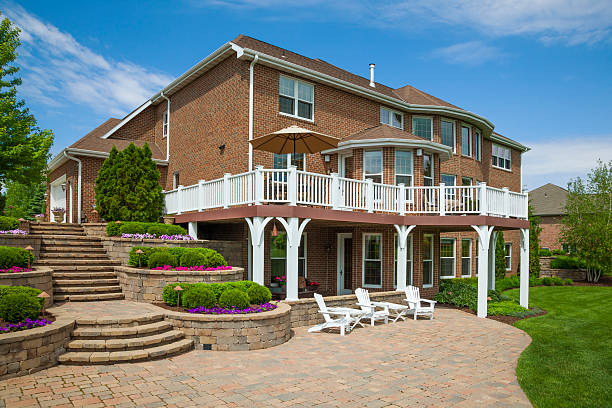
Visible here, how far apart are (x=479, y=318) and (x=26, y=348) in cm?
1244

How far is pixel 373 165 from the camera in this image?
1634 centimetres

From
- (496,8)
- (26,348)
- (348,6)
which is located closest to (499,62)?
(496,8)

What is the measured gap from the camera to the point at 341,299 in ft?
42.9

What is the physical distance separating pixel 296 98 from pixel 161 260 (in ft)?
26.5

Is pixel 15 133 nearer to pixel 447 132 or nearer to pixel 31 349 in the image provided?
pixel 31 349

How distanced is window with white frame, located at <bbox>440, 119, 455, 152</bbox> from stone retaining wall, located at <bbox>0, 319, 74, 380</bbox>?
60.3ft

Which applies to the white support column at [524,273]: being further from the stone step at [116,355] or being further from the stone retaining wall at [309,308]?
the stone step at [116,355]

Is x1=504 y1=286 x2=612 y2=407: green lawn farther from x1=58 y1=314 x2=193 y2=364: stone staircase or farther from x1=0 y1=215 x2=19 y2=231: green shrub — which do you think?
x1=0 y1=215 x2=19 y2=231: green shrub

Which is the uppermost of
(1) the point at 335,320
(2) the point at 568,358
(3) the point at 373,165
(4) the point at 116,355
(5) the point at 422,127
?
(5) the point at 422,127

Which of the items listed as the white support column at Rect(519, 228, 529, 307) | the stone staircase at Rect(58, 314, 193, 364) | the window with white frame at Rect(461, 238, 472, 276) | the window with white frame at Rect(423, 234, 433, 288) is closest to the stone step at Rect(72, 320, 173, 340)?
the stone staircase at Rect(58, 314, 193, 364)

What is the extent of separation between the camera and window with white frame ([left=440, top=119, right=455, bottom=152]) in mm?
21438

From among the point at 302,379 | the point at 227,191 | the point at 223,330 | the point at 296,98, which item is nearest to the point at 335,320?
the point at 223,330

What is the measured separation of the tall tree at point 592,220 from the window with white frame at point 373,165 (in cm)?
1915

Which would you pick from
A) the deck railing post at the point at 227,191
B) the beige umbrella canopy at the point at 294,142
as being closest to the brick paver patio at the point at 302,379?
the deck railing post at the point at 227,191
